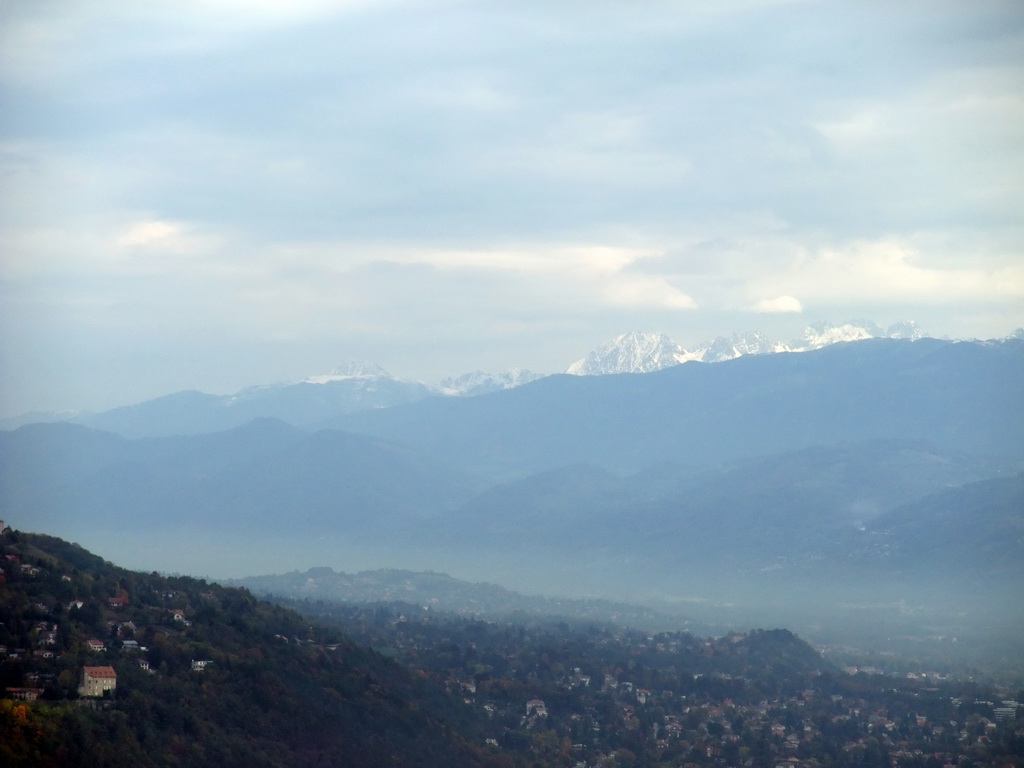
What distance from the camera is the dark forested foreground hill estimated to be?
151 ft

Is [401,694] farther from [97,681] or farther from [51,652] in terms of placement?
[97,681]

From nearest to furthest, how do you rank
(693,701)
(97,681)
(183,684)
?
(97,681)
(183,684)
(693,701)

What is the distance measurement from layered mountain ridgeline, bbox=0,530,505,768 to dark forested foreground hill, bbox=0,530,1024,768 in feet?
0.30

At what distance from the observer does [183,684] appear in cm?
4978

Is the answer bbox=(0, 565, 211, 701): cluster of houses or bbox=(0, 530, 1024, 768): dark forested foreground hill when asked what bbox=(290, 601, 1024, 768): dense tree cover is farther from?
bbox=(0, 565, 211, 701): cluster of houses

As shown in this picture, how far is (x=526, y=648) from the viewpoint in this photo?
300 feet

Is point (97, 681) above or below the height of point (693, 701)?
above

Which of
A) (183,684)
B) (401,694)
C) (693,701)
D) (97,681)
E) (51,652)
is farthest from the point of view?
(693,701)

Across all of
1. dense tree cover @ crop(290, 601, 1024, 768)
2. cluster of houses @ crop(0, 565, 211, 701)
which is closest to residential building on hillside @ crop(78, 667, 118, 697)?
cluster of houses @ crop(0, 565, 211, 701)

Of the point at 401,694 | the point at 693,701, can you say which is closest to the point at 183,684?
the point at 401,694

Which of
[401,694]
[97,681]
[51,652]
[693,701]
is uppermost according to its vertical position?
[51,652]

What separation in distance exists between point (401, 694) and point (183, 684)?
49.5ft

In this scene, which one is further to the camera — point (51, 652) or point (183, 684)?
point (183, 684)

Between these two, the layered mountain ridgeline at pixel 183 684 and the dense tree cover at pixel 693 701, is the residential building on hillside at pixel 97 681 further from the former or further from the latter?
the dense tree cover at pixel 693 701
